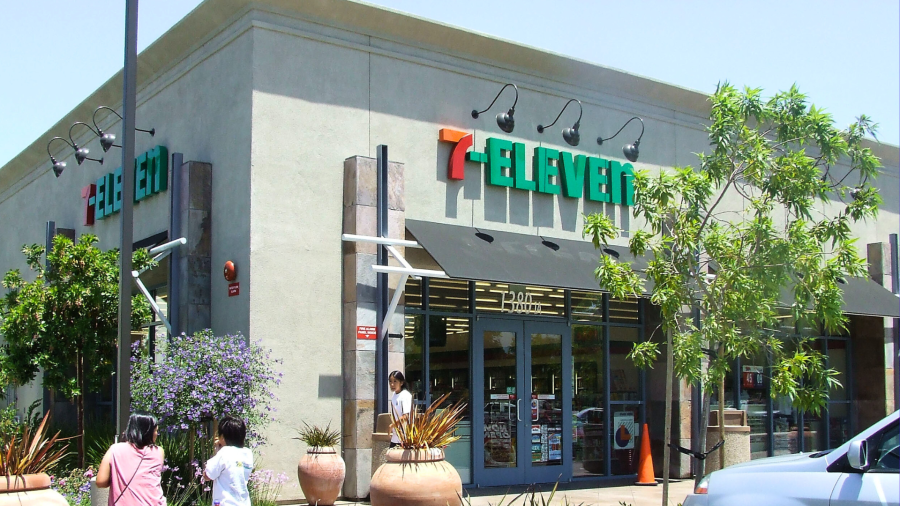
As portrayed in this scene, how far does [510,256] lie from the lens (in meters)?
14.9

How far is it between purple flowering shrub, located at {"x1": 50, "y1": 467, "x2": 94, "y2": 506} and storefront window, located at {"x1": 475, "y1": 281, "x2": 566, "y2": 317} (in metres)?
6.36

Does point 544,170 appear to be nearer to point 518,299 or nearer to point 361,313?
point 518,299

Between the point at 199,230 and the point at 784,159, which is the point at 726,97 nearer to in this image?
the point at 784,159

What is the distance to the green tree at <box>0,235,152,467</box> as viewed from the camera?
1383cm

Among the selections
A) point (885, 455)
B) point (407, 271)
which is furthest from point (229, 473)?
point (407, 271)

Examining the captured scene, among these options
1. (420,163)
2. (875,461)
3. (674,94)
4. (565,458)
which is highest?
(674,94)

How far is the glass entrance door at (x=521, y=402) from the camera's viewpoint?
51.3 ft

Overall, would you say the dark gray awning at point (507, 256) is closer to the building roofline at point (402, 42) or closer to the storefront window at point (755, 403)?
the building roofline at point (402, 42)

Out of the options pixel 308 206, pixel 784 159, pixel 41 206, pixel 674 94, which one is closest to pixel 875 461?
pixel 784 159

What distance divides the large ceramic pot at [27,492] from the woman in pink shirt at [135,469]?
766mm

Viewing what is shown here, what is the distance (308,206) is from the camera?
1392 cm

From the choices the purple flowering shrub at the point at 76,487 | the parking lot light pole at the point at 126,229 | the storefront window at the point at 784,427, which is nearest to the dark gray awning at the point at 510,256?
the parking lot light pole at the point at 126,229

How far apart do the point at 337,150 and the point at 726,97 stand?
18.7 ft

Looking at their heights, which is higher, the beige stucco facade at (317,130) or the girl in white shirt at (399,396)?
the beige stucco facade at (317,130)
